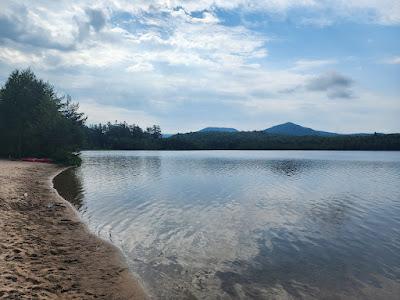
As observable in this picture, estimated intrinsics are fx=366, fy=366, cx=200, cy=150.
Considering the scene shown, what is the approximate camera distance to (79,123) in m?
79.0

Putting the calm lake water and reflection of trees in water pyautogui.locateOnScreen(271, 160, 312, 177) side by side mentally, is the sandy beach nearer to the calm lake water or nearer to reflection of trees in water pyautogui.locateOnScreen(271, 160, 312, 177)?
the calm lake water

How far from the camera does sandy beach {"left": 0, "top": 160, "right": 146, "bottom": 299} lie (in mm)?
10172

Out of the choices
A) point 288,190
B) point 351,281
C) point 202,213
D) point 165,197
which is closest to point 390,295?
point 351,281

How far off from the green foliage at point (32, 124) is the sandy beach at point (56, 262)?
46.1 metres

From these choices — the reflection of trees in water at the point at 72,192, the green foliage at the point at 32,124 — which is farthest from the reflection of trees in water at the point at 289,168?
the green foliage at the point at 32,124

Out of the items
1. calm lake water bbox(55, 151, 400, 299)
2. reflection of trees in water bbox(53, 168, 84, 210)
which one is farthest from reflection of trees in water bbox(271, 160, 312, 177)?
reflection of trees in water bbox(53, 168, 84, 210)

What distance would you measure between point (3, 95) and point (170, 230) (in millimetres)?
55192

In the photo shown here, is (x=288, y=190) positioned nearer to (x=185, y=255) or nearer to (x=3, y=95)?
(x=185, y=255)

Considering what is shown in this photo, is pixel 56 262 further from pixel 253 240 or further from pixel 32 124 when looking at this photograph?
pixel 32 124

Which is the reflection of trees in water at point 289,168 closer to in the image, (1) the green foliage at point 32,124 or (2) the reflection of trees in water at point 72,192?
(2) the reflection of trees in water at point 72,192

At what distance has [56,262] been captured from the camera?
496 inches

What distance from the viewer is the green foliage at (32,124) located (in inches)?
2398

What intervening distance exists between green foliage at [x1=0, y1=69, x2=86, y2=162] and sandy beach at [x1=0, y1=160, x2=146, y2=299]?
4612 cm

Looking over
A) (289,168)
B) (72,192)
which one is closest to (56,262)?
(72,192)
